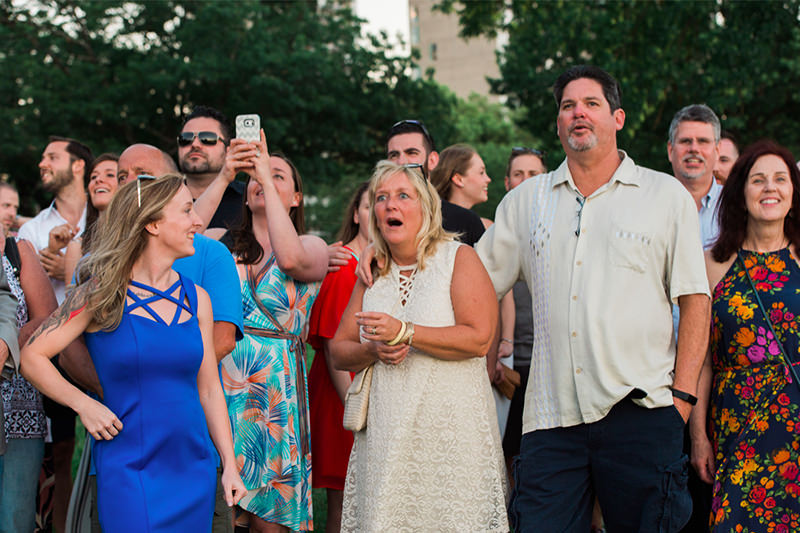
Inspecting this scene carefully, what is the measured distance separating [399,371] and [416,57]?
81.0ft

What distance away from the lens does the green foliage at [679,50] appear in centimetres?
1816

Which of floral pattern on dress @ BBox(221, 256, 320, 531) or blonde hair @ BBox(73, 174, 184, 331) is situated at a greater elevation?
blonde hair @ BBox(73, 174, 184, 331)

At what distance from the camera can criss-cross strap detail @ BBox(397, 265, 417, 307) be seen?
404cm

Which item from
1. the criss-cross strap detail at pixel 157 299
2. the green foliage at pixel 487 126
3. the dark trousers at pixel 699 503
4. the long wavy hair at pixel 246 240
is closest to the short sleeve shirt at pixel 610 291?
the dark trousers at pixel 699 503

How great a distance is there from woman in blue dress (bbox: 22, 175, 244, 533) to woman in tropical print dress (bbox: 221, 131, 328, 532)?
101cm

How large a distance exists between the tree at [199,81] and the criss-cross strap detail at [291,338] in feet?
63.9

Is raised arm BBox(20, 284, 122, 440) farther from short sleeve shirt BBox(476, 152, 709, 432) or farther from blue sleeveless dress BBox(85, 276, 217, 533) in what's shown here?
short sleeve shirt BBox(476, 152, 709, 432)

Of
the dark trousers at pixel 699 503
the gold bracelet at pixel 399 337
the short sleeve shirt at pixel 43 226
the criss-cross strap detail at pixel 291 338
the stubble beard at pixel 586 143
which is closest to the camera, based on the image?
the gold bracelet at pixel 399 337

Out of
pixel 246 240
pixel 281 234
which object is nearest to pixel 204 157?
pixel 246 240

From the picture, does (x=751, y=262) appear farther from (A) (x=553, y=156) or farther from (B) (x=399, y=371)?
(A) (x=553, y=156)

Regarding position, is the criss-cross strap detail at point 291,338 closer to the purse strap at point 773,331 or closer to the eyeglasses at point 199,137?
the eyeglasses at point 199,137

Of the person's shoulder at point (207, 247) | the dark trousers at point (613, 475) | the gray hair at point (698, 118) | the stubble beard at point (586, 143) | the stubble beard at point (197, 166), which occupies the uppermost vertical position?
the gray hair at point (698, 118)

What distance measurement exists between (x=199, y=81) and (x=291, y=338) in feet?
72.7

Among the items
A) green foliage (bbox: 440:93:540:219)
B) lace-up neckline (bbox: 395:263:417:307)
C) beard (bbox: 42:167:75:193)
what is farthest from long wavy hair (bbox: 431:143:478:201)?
green foliage (bbox: 440:93:540:219)
